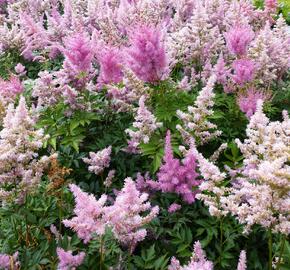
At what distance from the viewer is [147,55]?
3.92 meters

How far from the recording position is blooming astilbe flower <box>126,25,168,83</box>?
3.88 m

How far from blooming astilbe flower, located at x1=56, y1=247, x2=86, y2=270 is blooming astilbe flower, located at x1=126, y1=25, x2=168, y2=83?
174 cm

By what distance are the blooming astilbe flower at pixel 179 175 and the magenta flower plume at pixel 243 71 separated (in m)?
1.32

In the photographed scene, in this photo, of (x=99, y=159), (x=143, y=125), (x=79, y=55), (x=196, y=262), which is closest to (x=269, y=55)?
(x=143, y=125)

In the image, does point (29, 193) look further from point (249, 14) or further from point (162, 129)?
point (249, 14)

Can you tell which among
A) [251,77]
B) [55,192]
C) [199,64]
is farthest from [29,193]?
[199,64]

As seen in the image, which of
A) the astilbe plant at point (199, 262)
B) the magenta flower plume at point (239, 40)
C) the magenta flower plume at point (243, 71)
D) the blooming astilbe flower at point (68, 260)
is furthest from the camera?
the magenta flower plume at point (239, 40)

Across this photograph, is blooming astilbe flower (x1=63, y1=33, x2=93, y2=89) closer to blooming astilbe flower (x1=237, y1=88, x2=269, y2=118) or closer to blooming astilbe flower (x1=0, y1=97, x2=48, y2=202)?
blooming astilbe flower (x1=0, y1=97, x2=48, y2=202)

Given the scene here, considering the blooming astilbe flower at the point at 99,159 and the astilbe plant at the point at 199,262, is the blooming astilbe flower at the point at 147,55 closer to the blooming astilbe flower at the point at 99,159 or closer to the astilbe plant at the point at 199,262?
the blooming astilbe flower at the point at 99,159

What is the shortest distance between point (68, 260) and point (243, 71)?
2.53m

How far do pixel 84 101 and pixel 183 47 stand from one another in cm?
141

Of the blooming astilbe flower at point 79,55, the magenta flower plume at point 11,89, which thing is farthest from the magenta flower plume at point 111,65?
the magenta flower plume at point 11,89

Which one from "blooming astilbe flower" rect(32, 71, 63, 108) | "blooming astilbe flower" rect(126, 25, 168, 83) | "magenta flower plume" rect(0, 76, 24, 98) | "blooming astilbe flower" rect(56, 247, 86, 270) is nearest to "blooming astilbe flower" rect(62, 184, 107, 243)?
"blooming astilbe flower" rect(56, 247, 86, 270)

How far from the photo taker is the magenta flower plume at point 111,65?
421 cm
